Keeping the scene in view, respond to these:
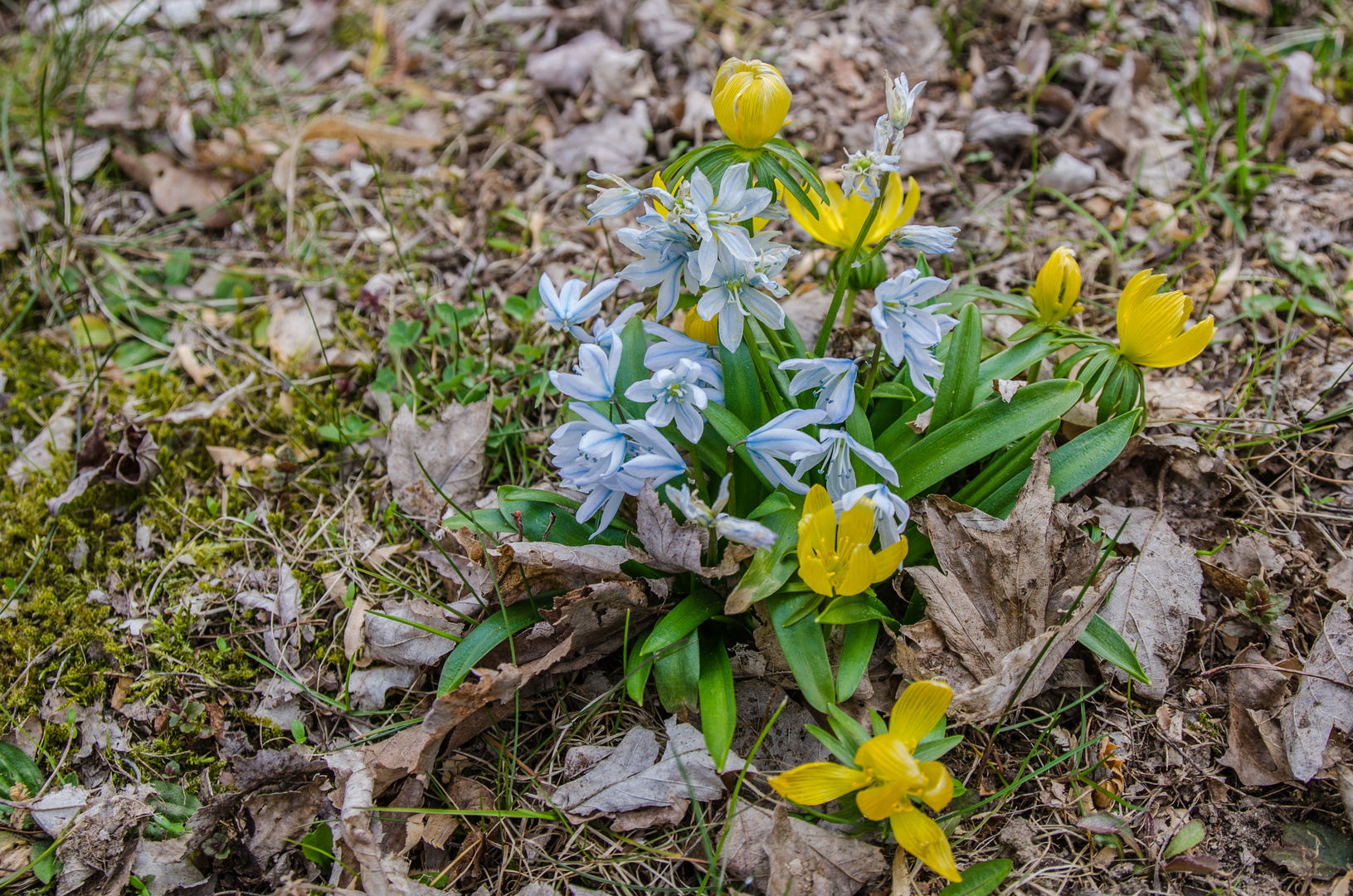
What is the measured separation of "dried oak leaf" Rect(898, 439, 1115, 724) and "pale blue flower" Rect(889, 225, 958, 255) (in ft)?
1.81

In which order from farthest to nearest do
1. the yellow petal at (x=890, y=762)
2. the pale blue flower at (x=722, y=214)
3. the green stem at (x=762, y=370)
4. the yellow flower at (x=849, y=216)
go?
1. the yellow flower at (x=849, y=216)
2. the green stem at (x=762, y=370)
3. the pale blue flower at (x=722, y=214)
4. the yellow petal at (x=890, y=762)

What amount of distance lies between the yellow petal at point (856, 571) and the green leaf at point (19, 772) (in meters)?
2.05

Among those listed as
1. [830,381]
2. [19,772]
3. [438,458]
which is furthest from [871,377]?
[19,772]

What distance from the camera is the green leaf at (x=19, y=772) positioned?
215cm

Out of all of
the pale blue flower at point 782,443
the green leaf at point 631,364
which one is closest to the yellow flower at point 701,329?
the green leaf at point 631,364

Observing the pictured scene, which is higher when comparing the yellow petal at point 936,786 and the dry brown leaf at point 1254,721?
the yellow petal at point 936,786

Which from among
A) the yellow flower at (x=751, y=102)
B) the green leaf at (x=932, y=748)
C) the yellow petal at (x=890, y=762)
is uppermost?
the yellow flower at (x=751, y=102)

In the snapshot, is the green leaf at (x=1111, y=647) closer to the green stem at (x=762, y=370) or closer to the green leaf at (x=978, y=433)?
the green leaf at (x=978, y=433)

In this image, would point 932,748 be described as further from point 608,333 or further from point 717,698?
point 608,333

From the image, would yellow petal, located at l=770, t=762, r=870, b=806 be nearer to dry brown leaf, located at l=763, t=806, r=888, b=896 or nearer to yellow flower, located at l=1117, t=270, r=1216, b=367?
dry brown leaf, located at l=763, t=806, r=888, b=896

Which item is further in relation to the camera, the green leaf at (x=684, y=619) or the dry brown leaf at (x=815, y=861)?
the green leaf at (x=684, y=619)

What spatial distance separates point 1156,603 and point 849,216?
1.24 meters

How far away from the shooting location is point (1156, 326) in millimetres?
2000

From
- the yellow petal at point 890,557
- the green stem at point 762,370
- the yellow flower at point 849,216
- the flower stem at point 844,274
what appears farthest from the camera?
the yellow flower at point 849,216
